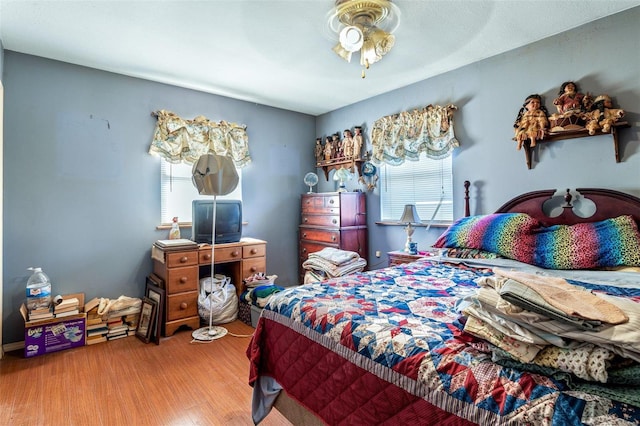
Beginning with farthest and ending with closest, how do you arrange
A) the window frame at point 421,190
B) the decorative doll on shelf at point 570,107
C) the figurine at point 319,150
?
the figurine at point 319,150, the window frame at point 421,190, the decorative doll on shelf at point 570,107

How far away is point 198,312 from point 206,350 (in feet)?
1.92

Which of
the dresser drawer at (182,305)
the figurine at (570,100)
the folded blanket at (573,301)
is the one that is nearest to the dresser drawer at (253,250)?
the dresser drawer at (182,305)

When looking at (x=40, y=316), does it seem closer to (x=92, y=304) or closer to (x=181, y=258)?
(x=92, y=304)

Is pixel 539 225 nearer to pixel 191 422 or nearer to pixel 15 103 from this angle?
pixel 191 422

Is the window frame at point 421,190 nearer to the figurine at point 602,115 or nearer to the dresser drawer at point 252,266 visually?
the figurine at point 602,115


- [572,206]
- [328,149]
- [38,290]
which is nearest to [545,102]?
[572,206]

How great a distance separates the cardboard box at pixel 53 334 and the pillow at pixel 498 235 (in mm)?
3181

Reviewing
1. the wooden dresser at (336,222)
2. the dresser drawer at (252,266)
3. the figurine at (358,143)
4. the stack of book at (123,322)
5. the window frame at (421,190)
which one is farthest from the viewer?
the figurine at (358,143)

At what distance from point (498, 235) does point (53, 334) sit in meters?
3.69

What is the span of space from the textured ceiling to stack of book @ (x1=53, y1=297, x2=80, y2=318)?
218 cm

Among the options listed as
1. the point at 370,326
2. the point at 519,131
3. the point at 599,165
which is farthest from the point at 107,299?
the point at 599,165

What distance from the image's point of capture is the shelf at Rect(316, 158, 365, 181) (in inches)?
168

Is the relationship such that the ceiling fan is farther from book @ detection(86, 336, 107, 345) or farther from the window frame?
book @ detection(86, 336, 107, 345)

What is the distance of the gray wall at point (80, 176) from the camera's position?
2.87 metres
